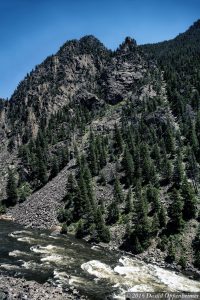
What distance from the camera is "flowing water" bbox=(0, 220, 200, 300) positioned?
2191 inches

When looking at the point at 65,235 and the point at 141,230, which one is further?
the point at 65,235

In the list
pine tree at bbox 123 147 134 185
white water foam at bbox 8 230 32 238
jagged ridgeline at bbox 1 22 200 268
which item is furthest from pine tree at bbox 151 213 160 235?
pine tree at bbox 123 147 134 185

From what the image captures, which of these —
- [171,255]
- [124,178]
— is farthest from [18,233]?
[124,178]

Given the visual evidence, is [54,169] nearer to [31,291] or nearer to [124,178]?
[124,178]

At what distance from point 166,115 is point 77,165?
5108 cm

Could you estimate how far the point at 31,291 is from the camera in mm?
50125

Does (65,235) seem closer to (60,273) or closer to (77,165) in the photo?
(60,273)

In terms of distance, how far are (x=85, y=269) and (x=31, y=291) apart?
14.9 meters

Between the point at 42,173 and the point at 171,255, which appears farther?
the point at 42,173

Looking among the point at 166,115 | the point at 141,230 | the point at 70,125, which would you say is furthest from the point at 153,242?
the point at 70,125

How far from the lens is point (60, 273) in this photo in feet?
197

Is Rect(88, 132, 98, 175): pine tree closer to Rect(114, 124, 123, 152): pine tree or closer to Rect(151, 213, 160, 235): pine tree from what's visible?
Rect(114, 124, 123, 152): pine tree

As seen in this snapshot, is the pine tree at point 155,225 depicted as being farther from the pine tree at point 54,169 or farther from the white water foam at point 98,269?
the pine tree at point 54,169

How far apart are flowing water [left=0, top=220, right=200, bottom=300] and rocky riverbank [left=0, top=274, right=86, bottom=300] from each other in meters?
1.92
